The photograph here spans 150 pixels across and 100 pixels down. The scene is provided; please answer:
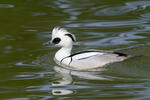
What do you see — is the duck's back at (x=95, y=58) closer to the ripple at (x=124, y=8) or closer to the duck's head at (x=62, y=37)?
the duck's head at (x=62, y=37)

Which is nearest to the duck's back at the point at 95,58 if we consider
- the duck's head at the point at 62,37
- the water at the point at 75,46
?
the water at the point at 75,46

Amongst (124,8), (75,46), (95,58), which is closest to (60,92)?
(95,58)

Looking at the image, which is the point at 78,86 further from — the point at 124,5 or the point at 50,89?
the point at 124,5

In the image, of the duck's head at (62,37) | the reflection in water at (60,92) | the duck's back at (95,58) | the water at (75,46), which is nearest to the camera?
the reflection in water at (60,92)

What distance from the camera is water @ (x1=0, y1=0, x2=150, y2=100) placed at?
10070mm

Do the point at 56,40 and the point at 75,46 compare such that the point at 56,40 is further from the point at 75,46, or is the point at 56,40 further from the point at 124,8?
the point at 124,8

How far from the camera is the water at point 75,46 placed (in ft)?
33.0

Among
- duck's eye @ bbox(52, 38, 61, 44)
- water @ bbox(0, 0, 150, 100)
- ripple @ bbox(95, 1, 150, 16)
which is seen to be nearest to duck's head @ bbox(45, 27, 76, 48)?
duck's eye @ bbox(52, 38, 61, 44)

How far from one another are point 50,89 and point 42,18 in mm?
6536

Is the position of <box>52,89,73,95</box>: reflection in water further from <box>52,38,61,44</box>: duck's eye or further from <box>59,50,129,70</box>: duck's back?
<box>52,38,61,44</box>: duck's eye

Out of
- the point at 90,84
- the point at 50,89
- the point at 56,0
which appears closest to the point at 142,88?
the point at 90,84

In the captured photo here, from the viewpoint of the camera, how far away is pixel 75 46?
13.8 metres

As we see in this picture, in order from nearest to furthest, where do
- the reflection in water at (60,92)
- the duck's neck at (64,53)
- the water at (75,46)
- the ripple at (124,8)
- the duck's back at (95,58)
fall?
the reflection in water at (60,92), the water at (75,46), the duck's back at (95,58), the duck's neck at (64,53), the ripple at (124,8)

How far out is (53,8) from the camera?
57.4 ft
